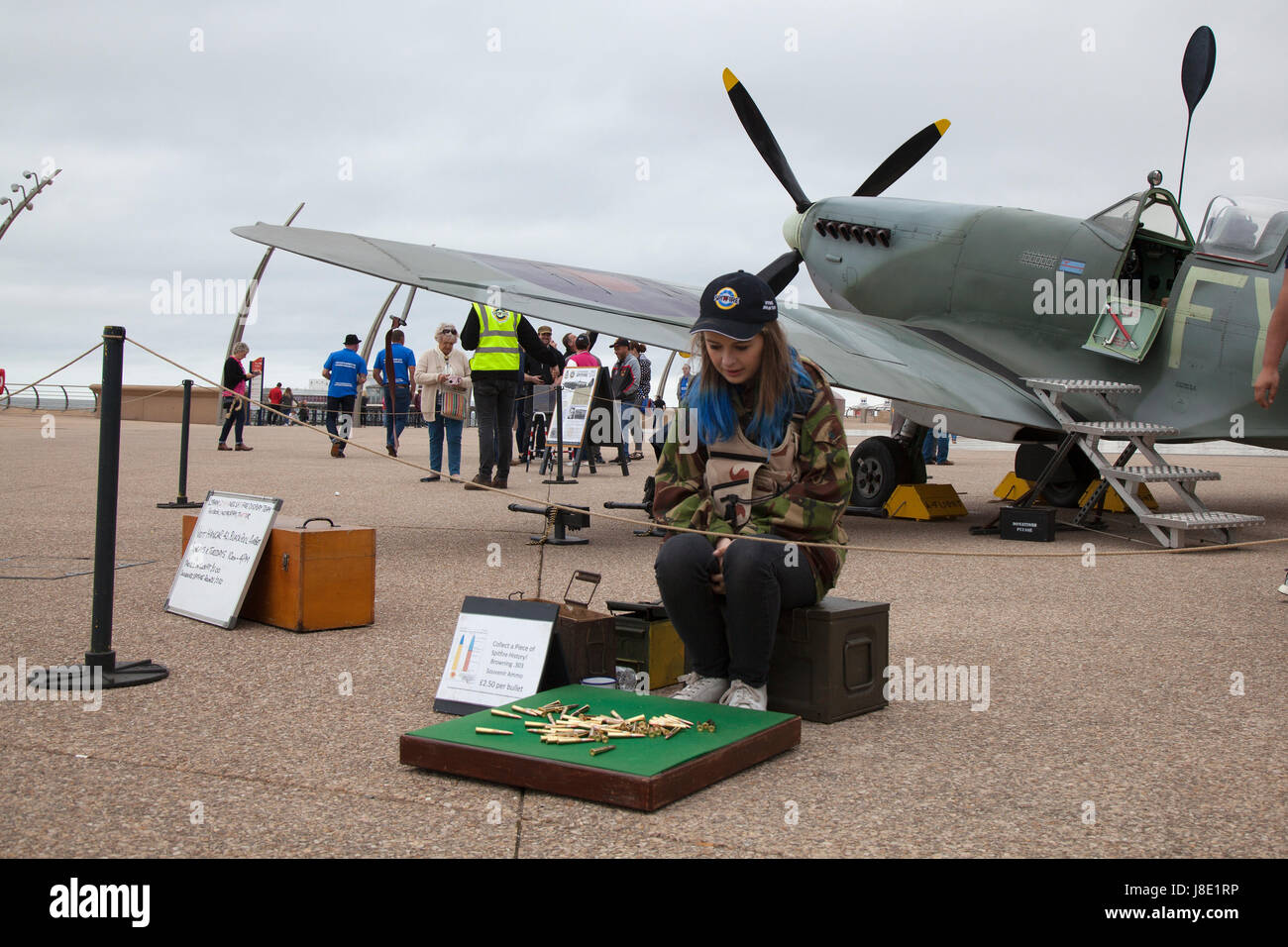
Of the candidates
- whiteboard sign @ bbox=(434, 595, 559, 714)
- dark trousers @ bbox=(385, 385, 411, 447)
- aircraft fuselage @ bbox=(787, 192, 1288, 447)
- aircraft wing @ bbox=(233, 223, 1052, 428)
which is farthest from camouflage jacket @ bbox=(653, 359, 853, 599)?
dark trousers @ bbox=(385, 385, 411, 447)

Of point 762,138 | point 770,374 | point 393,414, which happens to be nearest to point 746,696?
point 770,374

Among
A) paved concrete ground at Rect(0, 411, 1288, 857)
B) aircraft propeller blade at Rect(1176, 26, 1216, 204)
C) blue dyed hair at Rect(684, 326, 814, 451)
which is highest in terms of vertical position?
aircraft propeller blade at Rect(1176, 26, 1216, 204)

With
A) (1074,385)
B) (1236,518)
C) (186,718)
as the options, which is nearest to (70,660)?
(186,718)

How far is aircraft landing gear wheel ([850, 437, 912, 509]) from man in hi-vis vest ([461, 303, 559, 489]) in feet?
10.5

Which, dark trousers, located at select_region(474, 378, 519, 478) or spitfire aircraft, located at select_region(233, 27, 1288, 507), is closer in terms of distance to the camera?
spitfire aircraft, located at select_region(233, 27, 1288, 507)

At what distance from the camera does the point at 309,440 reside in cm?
2386

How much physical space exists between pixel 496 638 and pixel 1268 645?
3.62m

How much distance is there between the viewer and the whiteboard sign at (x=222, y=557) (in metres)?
4.88

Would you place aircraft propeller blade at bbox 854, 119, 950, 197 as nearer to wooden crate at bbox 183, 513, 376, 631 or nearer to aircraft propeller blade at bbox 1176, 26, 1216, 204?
aircraft propeller blade at bbox 1176, 26, 1216, 204

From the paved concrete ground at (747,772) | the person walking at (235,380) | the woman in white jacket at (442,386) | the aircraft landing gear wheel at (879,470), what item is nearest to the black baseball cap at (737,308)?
the paved concrete ground at (747,772)

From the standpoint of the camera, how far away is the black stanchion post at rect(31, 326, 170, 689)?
12.4ft

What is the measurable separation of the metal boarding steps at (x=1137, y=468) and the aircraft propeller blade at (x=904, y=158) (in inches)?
185

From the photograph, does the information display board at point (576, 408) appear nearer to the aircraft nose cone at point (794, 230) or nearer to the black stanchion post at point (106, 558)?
the aircraft nose cone at point (794, 230)
